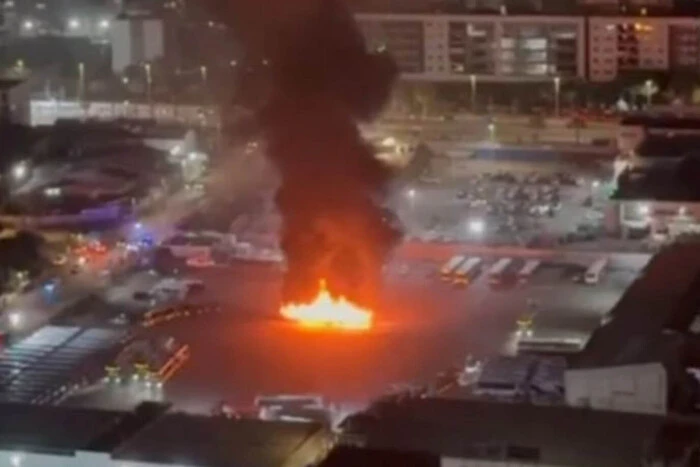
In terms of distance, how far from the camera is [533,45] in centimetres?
1452

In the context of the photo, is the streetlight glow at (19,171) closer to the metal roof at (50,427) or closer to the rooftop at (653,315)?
the rooftop at (653,315)

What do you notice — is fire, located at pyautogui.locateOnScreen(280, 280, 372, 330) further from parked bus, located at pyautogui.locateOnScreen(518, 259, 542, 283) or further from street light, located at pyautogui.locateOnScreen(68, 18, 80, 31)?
street light, located at pyautogui.locateOnScreen(68, 18, 80, 31)

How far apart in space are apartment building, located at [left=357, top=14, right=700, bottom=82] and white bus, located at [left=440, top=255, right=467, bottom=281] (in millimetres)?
4886

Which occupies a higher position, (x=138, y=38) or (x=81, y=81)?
(x=138, y=38)

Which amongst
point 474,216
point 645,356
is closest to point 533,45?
point 474,216

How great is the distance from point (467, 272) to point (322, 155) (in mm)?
1119

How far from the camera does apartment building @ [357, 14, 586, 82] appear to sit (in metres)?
14.4

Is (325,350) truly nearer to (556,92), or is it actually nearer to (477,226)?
(477,226)

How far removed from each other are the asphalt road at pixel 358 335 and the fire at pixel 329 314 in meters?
0.08

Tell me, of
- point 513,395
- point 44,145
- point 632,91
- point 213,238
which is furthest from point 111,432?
point 632,91

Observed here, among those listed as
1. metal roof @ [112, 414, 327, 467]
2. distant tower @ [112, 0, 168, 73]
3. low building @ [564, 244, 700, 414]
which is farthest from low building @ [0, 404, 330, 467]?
distant tower @ [112, 0, 168, 73]

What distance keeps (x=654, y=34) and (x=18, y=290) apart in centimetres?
689

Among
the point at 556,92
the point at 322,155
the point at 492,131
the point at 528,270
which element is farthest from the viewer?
the point at 556,92

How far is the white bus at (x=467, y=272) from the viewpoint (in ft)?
30.6
